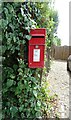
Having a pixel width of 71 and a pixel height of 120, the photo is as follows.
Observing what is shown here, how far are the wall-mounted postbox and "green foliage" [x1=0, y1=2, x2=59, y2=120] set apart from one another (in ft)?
0.19

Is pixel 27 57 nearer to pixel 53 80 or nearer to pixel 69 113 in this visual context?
pixel 69 113

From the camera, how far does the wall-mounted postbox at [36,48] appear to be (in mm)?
2066

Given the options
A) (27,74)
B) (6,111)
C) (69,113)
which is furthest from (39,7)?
(69,113)

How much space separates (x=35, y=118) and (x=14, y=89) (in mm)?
425

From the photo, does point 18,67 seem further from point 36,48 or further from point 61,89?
point 61,89

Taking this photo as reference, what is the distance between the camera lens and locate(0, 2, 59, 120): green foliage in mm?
1979

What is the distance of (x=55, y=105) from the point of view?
9.66 feet

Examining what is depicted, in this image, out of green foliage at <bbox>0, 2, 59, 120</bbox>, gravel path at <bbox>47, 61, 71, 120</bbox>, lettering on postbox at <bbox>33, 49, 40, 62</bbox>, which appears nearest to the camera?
green foliage at <bbox>0, 2, 59, 120</bbox>

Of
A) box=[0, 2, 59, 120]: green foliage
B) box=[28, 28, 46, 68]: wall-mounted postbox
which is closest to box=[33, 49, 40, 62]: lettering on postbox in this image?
box=[28, 28, 46, 68]: wall-mounted postbox

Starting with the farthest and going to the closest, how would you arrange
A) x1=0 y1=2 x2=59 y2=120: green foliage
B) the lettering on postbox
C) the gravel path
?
1. the gravel path
2. the lettering on postbox
3. x1=0 y1=2 x2=59 y2=120: green foliage

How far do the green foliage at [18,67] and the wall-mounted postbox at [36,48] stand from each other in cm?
6

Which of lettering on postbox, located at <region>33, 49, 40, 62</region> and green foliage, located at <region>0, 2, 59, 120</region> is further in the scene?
lettering on postbox, located at <region>33, 49, 40, 62</region>

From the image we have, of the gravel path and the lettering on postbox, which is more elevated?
the lettering on postbox

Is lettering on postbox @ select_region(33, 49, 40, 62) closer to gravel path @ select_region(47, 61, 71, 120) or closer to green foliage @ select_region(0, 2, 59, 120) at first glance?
green foliage @ select_region(0, 2, 59, 120)
